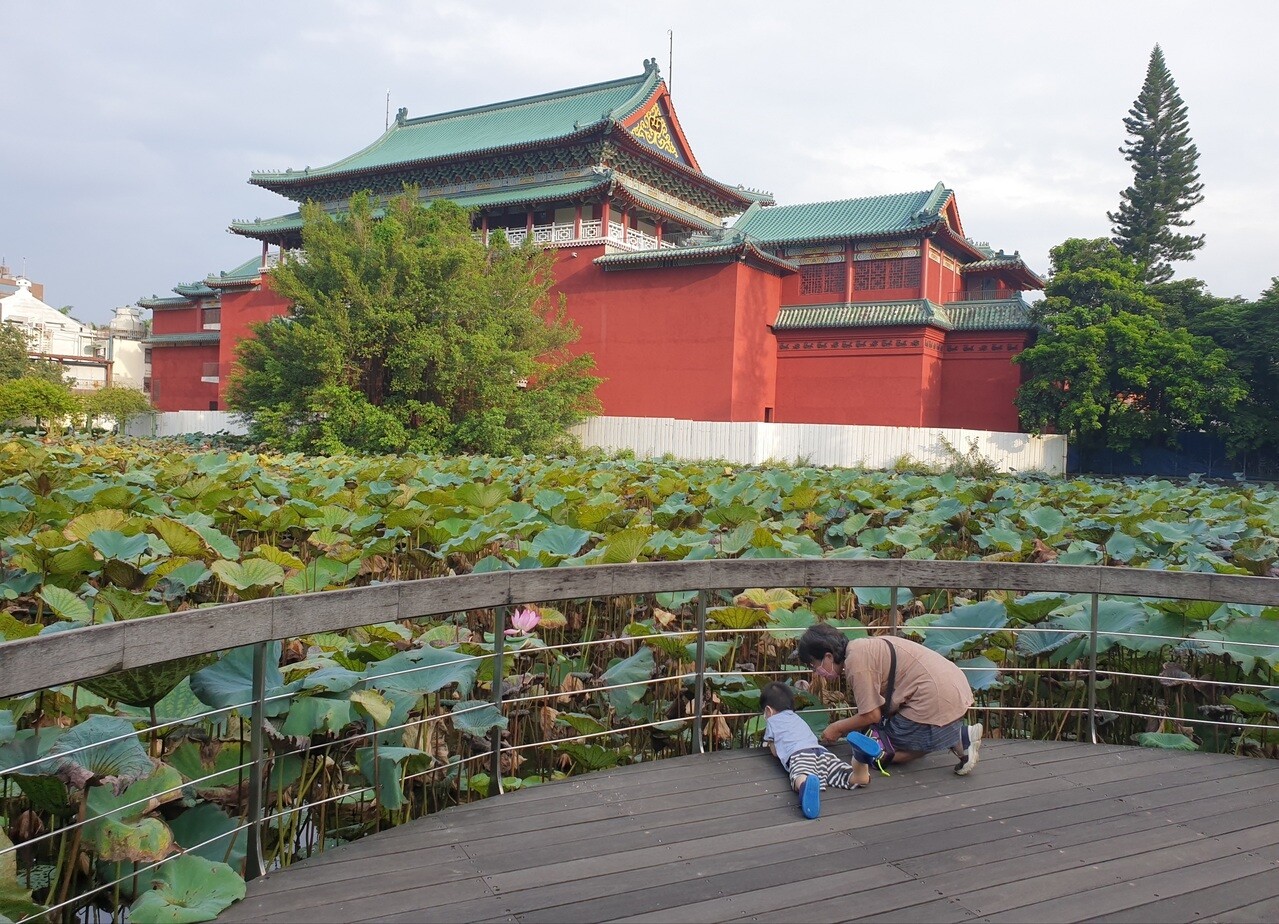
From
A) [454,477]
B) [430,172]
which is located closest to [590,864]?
[454,477]

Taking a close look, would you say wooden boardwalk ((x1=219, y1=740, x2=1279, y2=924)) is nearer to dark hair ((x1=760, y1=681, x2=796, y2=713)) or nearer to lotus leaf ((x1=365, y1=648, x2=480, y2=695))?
dark hair ((x1=760, y1=681, x2=796, y2=713))

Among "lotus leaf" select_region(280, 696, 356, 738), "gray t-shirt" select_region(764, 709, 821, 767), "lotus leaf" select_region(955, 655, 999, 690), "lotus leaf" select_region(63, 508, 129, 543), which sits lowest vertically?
"gray t-shirt" select_region(764, 709, 821, 767)

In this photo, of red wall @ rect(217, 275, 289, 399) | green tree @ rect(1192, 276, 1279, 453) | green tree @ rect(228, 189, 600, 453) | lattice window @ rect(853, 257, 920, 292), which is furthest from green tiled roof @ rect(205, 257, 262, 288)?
green tree @ rect(1192, 276, 1279, 453)

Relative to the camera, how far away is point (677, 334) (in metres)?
19.5

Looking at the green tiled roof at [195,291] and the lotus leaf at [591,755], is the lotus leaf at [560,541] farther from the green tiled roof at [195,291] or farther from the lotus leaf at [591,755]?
the green tiled roof at [195,291]

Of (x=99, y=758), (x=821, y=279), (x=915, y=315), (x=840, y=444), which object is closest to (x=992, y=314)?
(x=915, y=315)

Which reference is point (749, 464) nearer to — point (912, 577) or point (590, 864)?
point (912, 577)

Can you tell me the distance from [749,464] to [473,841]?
1563 cm

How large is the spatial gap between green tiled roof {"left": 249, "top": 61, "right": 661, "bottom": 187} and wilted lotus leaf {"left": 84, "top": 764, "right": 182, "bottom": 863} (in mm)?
19525

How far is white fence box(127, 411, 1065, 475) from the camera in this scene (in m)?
18.2

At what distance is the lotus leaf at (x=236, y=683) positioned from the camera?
229 centimetres

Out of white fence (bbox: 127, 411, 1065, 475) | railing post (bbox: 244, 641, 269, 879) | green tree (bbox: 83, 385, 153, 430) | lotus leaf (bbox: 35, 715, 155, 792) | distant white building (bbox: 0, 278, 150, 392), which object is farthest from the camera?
distant white building (bbox: 0, 278, 150, 392)

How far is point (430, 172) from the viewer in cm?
2275

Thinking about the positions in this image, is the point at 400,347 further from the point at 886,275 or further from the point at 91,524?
the point at 91,524
